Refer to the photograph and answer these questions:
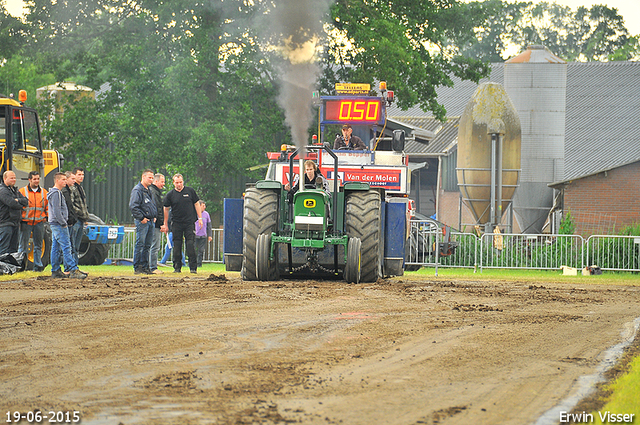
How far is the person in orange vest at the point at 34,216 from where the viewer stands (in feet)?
52.5

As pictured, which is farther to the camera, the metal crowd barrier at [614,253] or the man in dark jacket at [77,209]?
the metal crowd barrier at [614,253]

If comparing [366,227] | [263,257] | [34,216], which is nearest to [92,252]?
[34,216]

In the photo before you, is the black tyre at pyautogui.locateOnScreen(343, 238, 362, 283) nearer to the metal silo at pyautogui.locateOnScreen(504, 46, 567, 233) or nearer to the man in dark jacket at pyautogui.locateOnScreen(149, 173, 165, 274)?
the man in dark jacket at pyautogui.locateOnScreen(149, 173, 165, 274)

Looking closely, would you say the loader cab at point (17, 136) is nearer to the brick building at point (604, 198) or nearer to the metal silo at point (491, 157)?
the metal silo at point (491, 157)

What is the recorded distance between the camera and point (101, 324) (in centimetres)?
862

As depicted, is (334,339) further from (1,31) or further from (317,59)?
(1,31)

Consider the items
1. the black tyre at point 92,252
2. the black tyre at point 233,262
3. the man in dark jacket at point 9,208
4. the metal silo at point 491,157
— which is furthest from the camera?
the metal silo at point 491,157

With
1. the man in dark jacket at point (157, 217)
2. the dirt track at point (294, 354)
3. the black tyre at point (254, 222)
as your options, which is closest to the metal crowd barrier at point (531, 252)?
the man in dark jacket at point (157, 217)

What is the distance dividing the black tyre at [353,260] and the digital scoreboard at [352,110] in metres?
5.14

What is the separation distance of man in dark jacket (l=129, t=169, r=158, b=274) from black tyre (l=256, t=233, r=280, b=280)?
150 inches

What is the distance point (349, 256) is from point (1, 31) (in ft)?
Answer: 62.3

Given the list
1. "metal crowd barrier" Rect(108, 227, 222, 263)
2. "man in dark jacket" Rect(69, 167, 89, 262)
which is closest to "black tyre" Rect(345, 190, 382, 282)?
"man in dark jacket" Rect(69, 167, 89, 262)

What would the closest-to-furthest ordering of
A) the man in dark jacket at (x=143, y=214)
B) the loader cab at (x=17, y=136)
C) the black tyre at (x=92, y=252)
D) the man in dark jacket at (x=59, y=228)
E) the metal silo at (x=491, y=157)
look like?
1. the man in dark jacket at (x=59, y=228)
2. the man in dark jacket at (x=143, y=214)
3. the loader cab at (x=17, y=136)
4. the black tyre at (x=92, y=252)
5. the metal silo at (x=491, y=157)

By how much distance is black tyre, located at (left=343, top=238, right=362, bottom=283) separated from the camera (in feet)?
43.5
